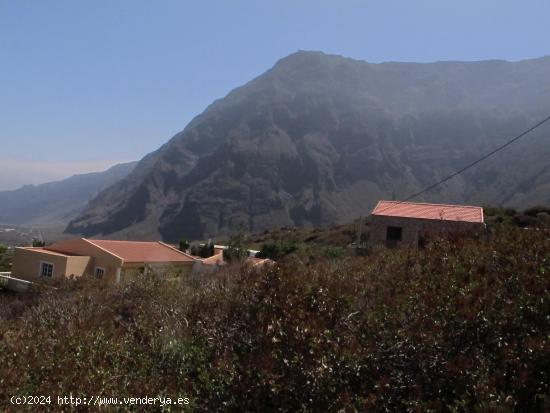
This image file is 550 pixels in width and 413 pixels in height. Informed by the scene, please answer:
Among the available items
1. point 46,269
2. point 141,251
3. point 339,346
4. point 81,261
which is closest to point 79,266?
point 81,261

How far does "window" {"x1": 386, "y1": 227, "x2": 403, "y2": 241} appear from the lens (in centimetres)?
2964

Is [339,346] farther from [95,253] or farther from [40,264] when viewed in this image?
[40,264]

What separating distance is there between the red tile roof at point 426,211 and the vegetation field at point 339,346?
23.9 meters

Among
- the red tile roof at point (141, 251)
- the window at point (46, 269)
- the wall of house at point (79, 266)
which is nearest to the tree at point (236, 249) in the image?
the red tile roof at point (141, 251)

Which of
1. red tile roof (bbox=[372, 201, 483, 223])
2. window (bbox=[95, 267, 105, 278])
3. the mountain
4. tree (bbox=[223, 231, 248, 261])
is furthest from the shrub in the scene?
the mountain

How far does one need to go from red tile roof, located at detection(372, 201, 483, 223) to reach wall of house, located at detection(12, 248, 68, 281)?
1701 cm

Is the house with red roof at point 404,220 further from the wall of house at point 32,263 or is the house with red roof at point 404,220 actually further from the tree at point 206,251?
the wall of house at point 32,263

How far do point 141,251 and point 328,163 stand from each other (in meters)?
119

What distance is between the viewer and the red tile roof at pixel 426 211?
28.9m

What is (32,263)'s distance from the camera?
28578mm

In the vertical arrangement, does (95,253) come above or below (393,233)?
below

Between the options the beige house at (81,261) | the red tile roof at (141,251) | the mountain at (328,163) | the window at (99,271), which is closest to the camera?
the beige house at (81,261)

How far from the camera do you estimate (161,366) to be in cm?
487

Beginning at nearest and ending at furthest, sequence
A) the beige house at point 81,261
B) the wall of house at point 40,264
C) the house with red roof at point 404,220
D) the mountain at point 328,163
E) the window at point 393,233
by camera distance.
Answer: the wall of house at point 40,264, the beige house at point 81,261, the house with red roof at point 404,220, the window at point 393,233, the mountain at point 328,163
